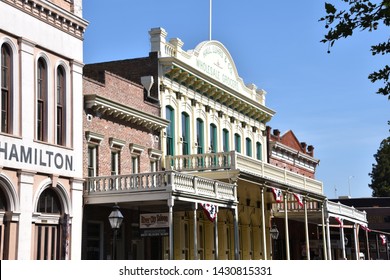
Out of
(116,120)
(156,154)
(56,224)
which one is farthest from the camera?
(156,154)

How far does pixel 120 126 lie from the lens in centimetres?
2962

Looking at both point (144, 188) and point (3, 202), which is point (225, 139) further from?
point (3, 202)

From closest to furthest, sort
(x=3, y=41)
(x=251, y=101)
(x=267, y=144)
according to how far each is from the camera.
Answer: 1. (x=3, y=41)
2. (x=251, y=101)
3. (x=267, y=144)

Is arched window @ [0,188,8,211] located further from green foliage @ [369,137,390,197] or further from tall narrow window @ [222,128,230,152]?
green foliage @ [369,137,390,197]

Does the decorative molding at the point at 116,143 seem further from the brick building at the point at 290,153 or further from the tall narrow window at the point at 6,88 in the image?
the brick building at the point at 290,153

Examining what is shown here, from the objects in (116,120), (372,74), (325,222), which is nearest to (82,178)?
(116,120)

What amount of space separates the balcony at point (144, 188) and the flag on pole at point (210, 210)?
0.79ft

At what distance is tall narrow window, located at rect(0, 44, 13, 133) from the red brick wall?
480cm

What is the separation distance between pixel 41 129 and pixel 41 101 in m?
0.98

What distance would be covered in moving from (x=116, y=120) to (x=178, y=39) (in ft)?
25.0

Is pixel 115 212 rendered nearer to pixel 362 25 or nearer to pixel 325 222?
pixel 362 25

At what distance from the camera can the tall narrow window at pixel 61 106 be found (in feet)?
82.1

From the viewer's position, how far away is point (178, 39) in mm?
35188

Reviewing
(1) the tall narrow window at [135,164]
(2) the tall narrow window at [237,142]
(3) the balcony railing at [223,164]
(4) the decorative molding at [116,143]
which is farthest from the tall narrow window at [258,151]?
(4) the decorative molding at [116,143]
